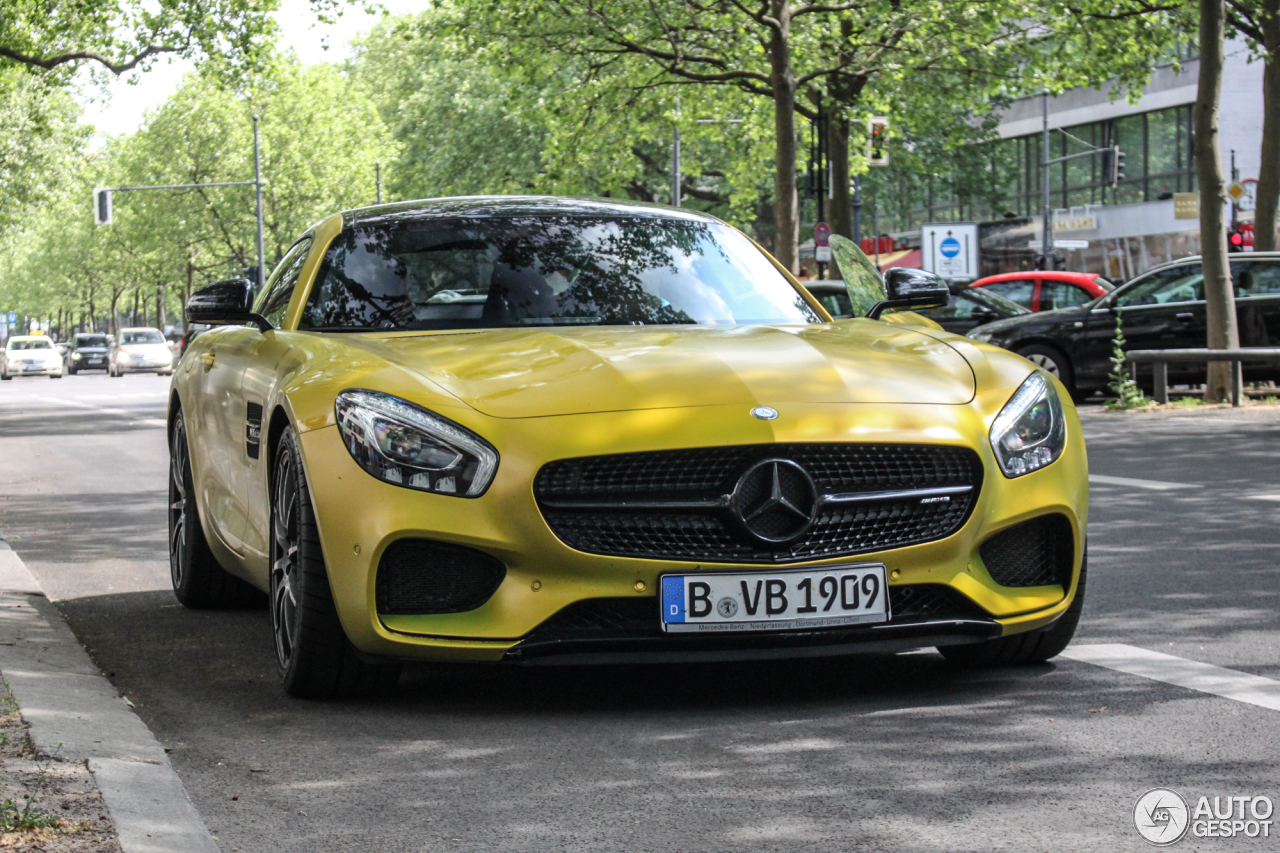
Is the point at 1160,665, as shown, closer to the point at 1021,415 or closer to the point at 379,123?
the point at 1021,415

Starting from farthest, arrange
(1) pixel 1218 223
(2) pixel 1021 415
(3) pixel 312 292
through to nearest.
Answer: (1) pixel 1218 223, (3) pixel 312 292, (2) pixel 1021 415

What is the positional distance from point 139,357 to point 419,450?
55.1 meters

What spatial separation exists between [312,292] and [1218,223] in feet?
46.3

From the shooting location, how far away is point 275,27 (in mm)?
29594

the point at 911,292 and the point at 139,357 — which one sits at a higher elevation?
the point at 911,292

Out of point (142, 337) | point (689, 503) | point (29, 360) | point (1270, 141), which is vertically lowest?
point (29, 360)

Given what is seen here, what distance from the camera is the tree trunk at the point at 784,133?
25734mm

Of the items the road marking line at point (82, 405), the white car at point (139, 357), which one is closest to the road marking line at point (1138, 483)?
the road marking line at point (82, 405)

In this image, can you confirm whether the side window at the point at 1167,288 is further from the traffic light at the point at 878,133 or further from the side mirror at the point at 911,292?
the side mirror at the point at 911,292

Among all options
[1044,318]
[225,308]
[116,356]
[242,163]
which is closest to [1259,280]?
[1044,318]

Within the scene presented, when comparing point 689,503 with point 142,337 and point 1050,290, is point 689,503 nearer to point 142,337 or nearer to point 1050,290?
point 1050,290

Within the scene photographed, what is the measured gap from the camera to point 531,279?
18.3ft

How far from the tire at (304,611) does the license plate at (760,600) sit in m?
0.79

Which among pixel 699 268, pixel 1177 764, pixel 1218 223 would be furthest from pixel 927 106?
pixel 1177 764
